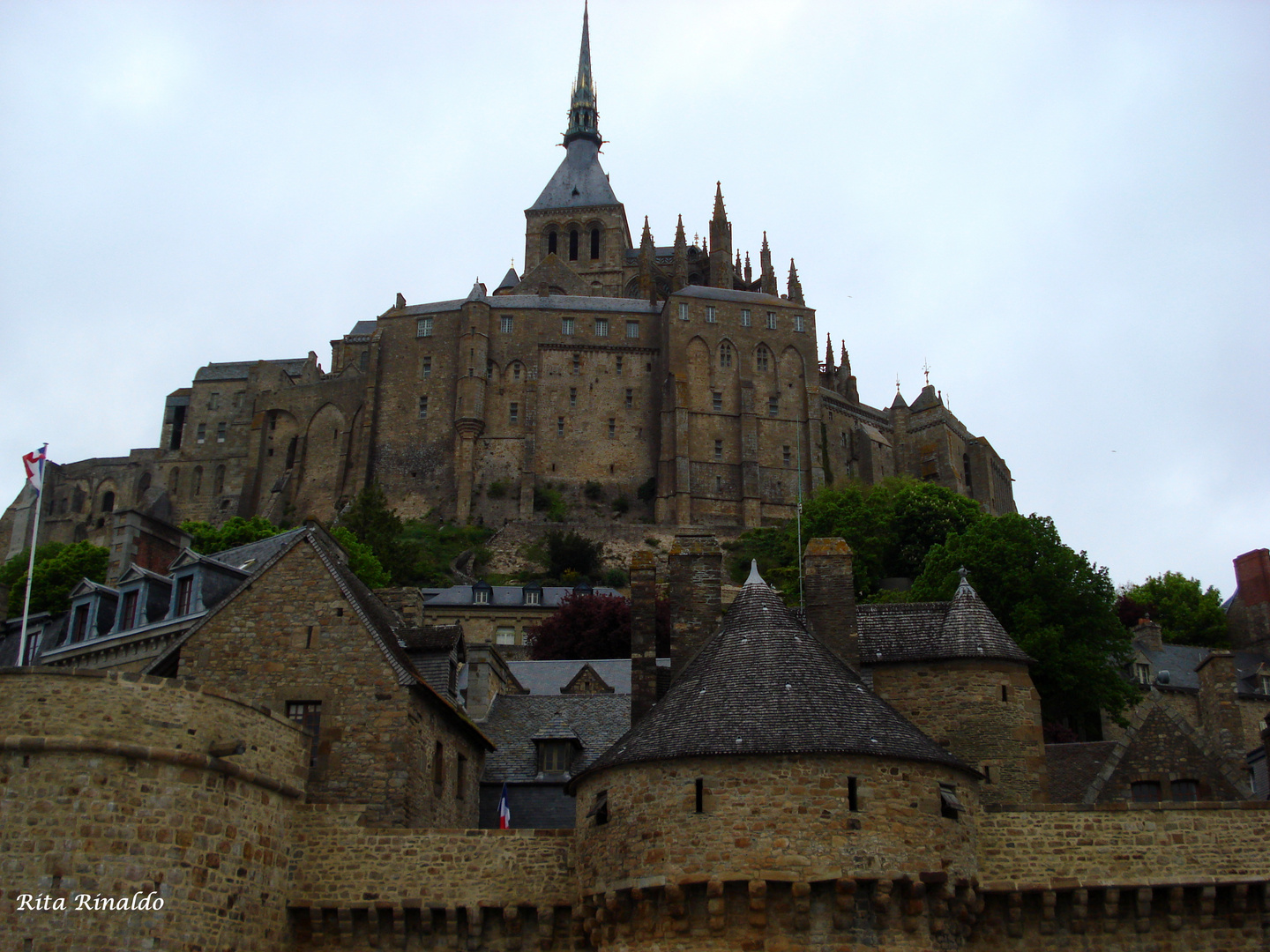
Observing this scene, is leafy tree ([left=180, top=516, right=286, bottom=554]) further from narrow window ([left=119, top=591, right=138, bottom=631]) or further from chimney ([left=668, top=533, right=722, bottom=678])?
chimney ([left=668, top=533, right=722, bottom=678])

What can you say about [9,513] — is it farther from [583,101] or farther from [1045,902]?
[1045,902]

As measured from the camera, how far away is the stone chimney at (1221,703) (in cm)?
4419

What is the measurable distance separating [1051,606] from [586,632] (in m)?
21.7

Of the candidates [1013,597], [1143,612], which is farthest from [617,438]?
[1013,597]

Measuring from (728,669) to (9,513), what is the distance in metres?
107

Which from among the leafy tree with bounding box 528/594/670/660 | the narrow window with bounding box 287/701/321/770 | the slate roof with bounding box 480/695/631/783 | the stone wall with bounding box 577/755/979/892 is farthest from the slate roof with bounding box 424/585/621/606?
the stone wall with bounding box 577/755/979/892

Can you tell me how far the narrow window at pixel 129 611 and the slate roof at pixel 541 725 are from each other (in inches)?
314

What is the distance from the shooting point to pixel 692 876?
19.3 metres

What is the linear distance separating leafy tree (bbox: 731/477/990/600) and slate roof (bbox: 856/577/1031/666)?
1386 inches

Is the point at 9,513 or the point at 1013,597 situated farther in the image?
the point at 9,513

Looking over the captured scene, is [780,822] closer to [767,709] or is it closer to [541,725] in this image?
[767,709]

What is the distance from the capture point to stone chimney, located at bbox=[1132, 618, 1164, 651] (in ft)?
179

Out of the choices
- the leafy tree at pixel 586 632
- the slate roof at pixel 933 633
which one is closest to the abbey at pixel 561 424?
the leafy tree at pixel 586 632

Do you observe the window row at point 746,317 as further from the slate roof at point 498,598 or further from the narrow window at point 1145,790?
Result: the narrow window at point 1145,790
